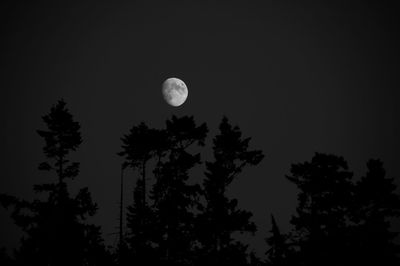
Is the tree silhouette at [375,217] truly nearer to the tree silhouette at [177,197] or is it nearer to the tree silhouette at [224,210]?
the tree silhouette at [224,210]

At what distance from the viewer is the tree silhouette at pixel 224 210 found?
20.9m

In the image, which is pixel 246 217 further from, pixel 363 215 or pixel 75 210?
pixel 75 210

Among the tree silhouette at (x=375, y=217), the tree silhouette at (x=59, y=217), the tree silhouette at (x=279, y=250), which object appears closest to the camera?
the tree silhouette at (x=59, y=217)

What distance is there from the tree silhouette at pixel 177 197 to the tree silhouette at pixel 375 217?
10.7 metres

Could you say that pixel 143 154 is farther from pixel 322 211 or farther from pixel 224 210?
pixel 322 211

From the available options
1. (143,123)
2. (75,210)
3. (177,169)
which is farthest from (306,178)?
(75,210)

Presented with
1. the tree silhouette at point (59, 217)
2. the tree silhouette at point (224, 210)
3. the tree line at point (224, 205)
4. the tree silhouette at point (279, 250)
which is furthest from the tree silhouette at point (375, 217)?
the tree silhouette at point (59, 217)

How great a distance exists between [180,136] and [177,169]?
246cm

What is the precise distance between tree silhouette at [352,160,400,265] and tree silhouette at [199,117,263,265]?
693cm

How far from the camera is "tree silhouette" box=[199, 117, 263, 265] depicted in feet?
68.6

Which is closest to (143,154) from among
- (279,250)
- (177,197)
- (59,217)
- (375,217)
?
(177,197)

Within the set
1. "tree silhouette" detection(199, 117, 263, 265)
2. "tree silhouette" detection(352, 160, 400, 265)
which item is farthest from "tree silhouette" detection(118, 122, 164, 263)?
"tree silhouette" detection(352, 160, 400, 265)

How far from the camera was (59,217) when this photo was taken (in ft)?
48.6

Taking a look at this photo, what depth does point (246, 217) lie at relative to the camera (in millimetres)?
21641
